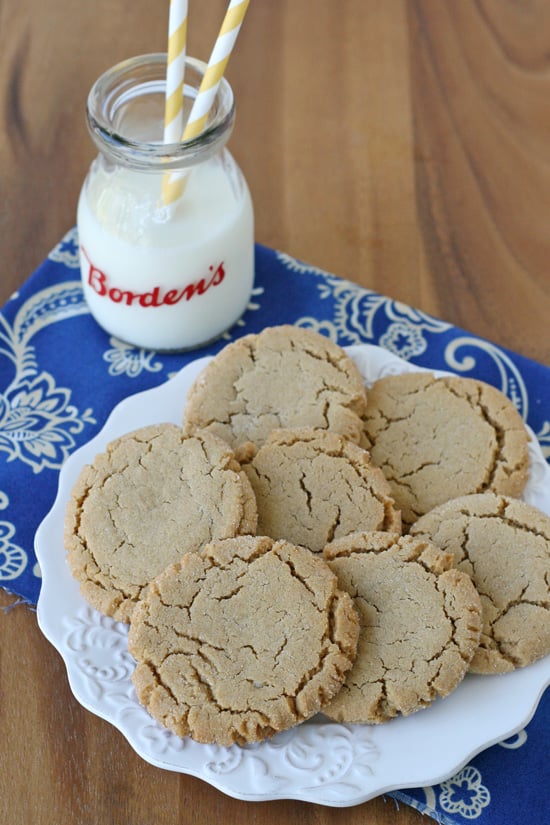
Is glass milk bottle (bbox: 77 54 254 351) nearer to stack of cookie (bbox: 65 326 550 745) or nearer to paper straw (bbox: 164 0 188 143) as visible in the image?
paper straw (bbox: 164 0 188 143)

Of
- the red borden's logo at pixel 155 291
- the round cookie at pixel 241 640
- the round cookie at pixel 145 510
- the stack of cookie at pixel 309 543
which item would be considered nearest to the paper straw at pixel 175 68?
the red borden's logo at pixel 155 291

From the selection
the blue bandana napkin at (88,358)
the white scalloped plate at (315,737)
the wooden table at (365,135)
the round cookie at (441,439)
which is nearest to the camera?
the white scalloped plate at (315,737)

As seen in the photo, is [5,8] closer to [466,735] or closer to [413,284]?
[413,284]

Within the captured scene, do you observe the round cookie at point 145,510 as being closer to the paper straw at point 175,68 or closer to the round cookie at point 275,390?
the round cookie at point 275,390

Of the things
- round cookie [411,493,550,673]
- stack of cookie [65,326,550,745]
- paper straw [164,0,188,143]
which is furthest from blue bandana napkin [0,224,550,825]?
paper straw [164,0,188,143]

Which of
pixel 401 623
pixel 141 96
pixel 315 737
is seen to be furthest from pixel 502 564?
pixel 141 96

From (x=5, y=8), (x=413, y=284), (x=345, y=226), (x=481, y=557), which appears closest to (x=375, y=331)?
(x=413, y=284)
